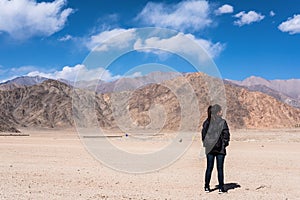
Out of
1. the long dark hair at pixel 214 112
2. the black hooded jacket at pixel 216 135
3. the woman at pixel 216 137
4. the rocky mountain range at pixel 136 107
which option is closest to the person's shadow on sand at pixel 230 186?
the woman at pixel 216 137

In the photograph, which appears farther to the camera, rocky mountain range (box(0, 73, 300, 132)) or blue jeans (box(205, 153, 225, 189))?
rocky mountain range (box(0, 73, 300, 132))

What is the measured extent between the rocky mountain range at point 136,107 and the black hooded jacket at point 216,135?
84792 millimetres

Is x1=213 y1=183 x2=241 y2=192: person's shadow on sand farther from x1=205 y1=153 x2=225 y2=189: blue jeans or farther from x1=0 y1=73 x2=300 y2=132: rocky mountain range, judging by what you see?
x1=0 y1=73 x2=300 y2=132: rocky mountain range

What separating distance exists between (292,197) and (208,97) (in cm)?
9468

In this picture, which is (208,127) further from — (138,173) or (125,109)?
(125,109)

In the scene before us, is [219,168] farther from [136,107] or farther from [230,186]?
[136,107]

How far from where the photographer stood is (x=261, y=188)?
10.8 meters

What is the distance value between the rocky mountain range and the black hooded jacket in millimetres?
84792

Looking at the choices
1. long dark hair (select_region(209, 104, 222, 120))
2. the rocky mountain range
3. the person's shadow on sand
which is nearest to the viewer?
long dark hair (select_region(209, 104, 222, 120))

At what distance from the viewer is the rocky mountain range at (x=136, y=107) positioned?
10562 centimetres

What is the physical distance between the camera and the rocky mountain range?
105625 mm

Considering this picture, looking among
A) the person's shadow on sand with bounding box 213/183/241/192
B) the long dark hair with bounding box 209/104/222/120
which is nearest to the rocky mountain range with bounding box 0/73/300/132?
the person's shadow on sand with bounding box 213/183/241/192

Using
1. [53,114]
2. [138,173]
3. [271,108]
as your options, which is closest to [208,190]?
[138,173]

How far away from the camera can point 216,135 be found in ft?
32.2
